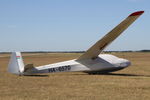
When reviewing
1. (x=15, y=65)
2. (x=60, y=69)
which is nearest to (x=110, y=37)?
(x=60, y=69)

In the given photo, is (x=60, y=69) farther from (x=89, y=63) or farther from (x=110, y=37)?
(x=110, y=37)

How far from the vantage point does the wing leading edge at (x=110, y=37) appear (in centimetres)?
1795

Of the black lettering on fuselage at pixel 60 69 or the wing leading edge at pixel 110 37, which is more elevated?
the wing leading edge at pixel 110 37

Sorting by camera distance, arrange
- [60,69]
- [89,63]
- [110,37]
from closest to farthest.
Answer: [110,37], [60,69], [89,63]

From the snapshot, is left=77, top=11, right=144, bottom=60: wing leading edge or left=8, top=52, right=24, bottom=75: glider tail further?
left=8, top=52, right=24, bottom=75: glider tail

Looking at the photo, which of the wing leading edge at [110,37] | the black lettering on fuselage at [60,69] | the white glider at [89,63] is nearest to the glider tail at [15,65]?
the white glider at [89,63]

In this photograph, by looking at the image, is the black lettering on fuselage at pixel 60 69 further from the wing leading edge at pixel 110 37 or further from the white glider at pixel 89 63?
the wing leading edge at pixel 110 37

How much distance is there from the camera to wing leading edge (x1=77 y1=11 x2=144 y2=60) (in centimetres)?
1795

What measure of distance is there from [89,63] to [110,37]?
2.95m

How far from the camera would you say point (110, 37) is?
20.2m

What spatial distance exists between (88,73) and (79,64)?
5.31 ft

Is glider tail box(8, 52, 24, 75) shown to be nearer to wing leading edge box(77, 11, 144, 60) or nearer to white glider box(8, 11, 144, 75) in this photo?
white glider box(8, 11, 144, 75)

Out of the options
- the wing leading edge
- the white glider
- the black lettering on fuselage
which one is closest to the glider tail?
the white glider

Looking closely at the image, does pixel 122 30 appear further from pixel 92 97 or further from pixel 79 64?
pixel 92 97
